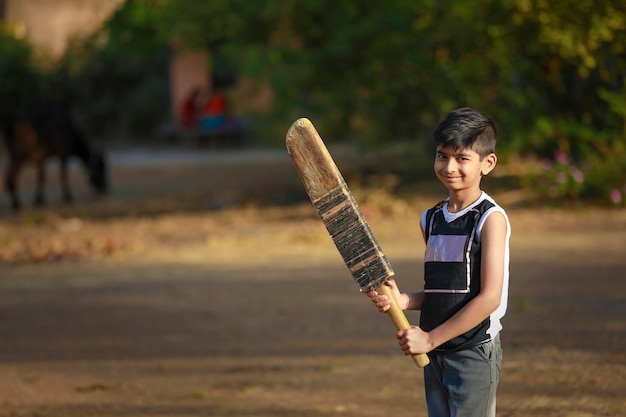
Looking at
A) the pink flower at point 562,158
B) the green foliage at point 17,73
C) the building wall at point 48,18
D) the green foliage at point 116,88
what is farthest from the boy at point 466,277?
the building wall at point 48,18

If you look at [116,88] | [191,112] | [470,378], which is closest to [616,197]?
[470,378]

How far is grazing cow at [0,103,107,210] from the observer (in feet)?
53.7

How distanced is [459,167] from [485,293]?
38 centimetres

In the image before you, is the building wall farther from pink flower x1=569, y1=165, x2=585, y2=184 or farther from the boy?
the boy

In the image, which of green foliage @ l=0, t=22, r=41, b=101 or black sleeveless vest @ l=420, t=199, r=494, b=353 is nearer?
black sleeveless vest @ l=420, t=199, r=494, b=353

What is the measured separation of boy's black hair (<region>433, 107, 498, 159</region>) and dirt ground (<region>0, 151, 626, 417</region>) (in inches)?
77.9

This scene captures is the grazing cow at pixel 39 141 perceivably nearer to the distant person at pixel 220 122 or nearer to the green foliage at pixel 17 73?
the distant person at pixel 220 122

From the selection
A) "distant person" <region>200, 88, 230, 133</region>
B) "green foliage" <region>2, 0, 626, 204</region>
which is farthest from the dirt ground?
"distant person" <region>200, 88, 230, 133</region>

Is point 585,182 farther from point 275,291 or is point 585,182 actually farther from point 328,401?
point 328,401

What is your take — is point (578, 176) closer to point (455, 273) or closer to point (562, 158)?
point (562, 158)

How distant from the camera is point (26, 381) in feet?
19.4

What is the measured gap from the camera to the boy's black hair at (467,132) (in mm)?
3158

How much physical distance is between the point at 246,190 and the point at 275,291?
30.3 feet

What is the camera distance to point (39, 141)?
16.8 metres
